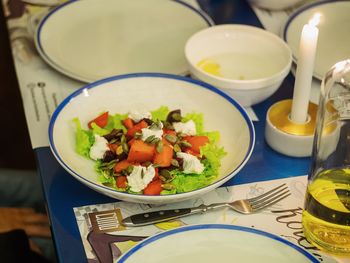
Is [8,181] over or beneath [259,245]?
beneath

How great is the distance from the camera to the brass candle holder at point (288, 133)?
115cm

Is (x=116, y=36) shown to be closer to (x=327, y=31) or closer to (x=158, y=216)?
(x=327, y=31)

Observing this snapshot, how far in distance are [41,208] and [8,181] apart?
10 cm

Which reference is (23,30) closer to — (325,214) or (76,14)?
(76,14)

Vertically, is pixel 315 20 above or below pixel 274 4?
above

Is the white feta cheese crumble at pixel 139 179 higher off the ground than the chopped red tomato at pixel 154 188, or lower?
higher

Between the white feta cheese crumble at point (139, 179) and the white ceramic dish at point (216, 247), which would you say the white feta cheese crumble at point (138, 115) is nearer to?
the white feta cheese crumble at point (139, 179)

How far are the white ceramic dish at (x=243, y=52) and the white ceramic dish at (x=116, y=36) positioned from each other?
65mm

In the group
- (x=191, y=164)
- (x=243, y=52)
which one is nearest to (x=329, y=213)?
(x=191, y=164)

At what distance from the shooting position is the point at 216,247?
953 mm

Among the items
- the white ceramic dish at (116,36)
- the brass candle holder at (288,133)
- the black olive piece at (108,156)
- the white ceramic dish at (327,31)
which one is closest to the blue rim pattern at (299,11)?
the white ceramic dish at (327,31)

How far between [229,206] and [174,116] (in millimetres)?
209

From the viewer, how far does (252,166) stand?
1.16m

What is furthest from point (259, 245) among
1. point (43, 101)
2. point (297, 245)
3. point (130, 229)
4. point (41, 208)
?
point (41, 208)
